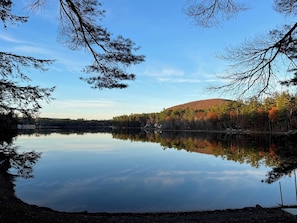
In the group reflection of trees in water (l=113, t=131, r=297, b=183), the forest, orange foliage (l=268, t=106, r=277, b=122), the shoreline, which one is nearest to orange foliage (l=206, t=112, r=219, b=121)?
the forest

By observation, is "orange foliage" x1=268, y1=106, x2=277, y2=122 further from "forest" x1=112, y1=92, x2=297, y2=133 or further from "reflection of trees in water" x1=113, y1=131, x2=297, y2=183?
"reflection of trees in water" x1=113, y1=131, x2=297, y2=183

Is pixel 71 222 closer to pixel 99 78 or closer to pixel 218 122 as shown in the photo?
pixel 99 78

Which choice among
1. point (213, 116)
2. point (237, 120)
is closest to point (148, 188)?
point (237, 120)

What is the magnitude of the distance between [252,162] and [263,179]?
923 cm

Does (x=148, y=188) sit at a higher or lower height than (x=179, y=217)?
lower

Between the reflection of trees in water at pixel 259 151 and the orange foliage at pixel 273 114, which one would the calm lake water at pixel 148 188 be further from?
the orange foliage at pixel 273 114

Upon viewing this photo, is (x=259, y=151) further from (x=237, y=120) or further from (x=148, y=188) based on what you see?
(x=237, y=120)

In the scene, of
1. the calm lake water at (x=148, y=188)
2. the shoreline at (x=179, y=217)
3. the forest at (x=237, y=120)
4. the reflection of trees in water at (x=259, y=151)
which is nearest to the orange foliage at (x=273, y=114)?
the forest at (x=237, y=120)

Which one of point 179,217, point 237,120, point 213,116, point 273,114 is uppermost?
point 213,116

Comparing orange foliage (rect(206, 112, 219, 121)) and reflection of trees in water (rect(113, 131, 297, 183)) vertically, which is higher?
orange foliage (rect(206, 112, 219, 121))

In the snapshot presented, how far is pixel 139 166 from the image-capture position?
27.5m

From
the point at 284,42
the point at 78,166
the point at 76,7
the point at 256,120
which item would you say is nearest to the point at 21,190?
the point at 78,166

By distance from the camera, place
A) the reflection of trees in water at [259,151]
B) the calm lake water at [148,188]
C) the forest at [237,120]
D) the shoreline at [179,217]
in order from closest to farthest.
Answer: the shoreline at [179,217], the calm lake water at [148,188], the reflection of trees in water at [259,151], the forest at [237,120]

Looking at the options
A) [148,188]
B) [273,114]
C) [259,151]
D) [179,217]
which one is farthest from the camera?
[273,114]
